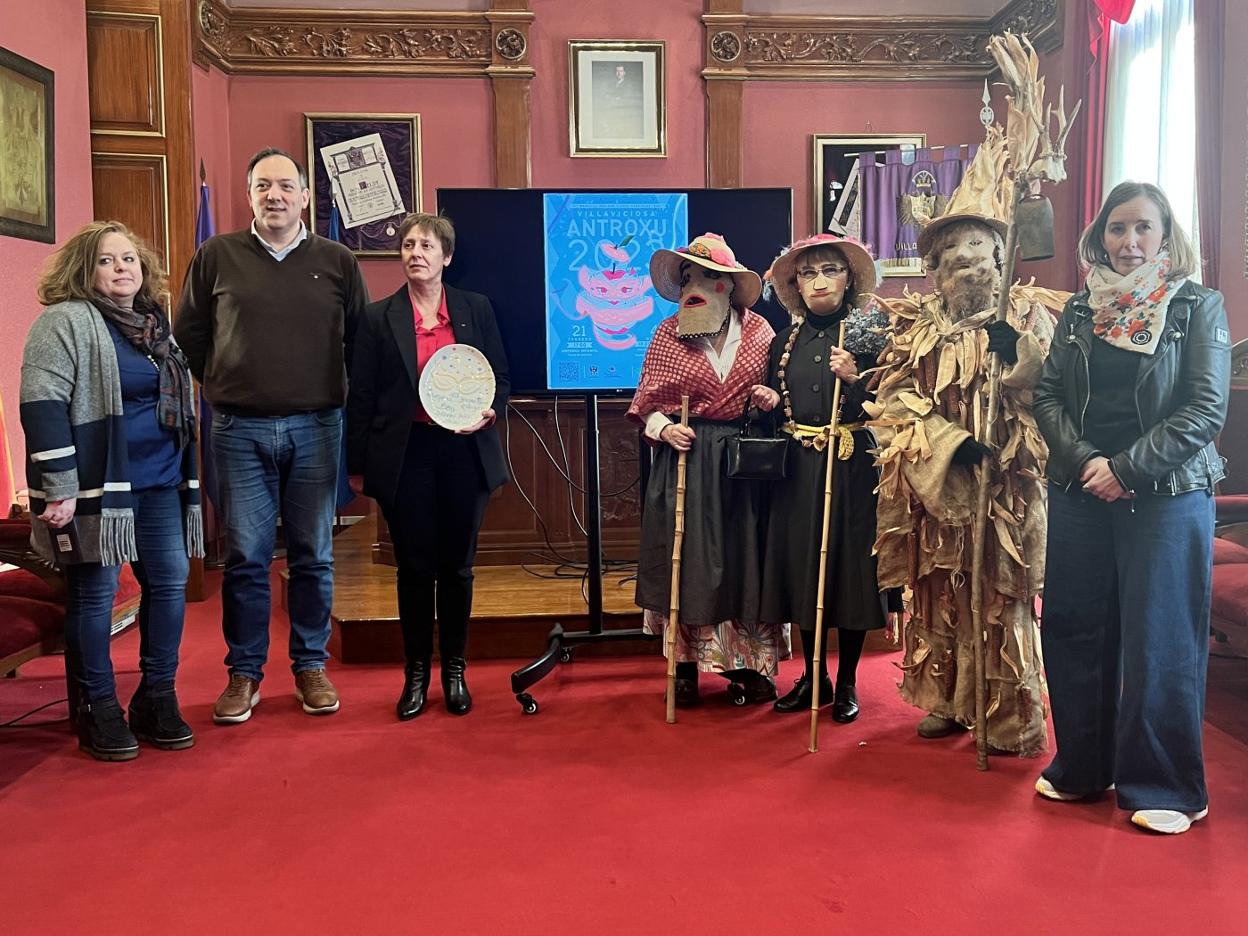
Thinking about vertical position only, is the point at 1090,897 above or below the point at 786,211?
below

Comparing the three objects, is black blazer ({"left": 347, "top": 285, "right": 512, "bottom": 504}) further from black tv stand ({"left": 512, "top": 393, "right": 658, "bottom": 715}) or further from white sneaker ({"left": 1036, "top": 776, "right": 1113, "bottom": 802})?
white sneaker ({"left": 1036, "top": 776, "right": 1113, "bottom": 802})

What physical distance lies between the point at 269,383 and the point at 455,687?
3.52 feet

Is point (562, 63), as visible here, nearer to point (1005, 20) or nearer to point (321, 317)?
point (1005, 20)

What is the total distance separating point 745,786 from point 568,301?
174 cm

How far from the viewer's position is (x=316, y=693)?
11.0 ft

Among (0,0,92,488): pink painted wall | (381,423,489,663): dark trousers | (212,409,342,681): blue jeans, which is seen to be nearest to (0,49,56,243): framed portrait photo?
(0,0,92,488): pink painted wall

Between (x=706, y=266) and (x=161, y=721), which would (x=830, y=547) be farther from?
(x=161, y=721)

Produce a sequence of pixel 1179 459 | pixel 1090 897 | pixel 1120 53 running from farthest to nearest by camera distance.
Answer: pixel 1120 53, pixel 1179 459, pixel 1090 897

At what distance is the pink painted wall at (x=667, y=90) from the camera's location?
641 cm

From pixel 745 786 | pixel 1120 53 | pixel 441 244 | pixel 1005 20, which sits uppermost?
pixel 1005 20

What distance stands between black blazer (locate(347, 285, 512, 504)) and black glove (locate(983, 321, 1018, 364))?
141 centimetres

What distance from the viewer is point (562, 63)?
21.1ft

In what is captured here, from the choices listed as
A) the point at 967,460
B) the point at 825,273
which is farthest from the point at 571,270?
the point at 967,460

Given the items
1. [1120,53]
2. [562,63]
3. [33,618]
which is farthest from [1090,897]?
[562,63]
